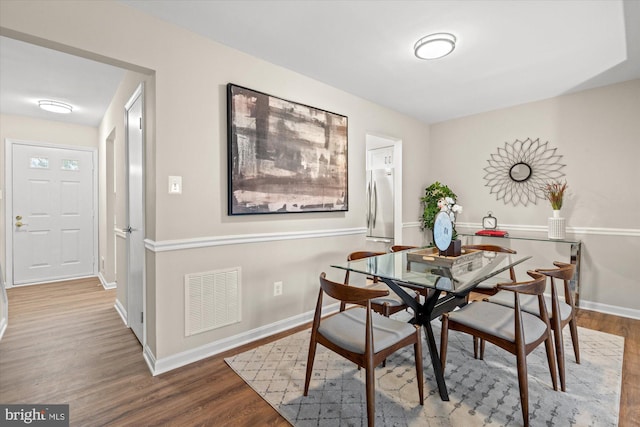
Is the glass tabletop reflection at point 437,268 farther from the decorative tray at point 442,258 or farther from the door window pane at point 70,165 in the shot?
the door window pane at point 70,165

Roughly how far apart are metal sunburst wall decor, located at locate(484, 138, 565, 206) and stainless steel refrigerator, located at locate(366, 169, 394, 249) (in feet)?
4.50

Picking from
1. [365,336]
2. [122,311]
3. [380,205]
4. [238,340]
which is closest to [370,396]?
[365,336]

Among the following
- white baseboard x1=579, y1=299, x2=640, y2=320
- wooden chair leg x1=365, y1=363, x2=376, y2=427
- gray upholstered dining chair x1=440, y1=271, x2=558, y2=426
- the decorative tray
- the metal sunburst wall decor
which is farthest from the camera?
the metal sunburst wall decor

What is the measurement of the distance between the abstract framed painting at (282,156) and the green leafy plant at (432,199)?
1728mm

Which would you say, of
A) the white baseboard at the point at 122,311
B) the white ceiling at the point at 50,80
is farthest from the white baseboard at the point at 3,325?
the white ceiling at the point at 50,80

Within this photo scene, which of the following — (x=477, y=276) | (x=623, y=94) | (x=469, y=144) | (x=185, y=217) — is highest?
(x=623, y=94)

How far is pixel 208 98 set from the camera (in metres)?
2.32

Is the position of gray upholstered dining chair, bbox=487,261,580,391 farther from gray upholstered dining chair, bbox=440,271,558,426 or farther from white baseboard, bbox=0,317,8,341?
white baseboard, bbox=0,317,8,341

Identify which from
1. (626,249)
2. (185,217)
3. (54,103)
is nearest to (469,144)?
(626,249)

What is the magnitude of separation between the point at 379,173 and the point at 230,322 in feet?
10.9

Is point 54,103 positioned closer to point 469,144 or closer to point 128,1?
point 128,1

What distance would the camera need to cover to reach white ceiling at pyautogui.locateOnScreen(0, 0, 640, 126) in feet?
6.43

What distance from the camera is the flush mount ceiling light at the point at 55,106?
3.76m

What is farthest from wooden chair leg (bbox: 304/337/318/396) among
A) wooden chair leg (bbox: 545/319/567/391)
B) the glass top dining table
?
wooden chair leg (bbox: 545/319/567/391)
